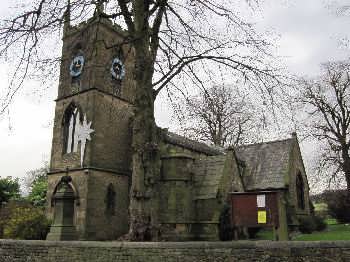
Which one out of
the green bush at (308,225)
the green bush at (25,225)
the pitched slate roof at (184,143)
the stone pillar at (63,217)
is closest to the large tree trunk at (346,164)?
the green bush at (308,225)

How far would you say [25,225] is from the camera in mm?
17016

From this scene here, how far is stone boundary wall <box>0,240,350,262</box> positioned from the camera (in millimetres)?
7938

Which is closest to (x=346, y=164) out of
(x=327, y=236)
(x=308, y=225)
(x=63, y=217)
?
(x=308, y=225)

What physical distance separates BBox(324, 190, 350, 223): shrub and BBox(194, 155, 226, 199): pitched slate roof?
13.8m

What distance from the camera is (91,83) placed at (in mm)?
24922

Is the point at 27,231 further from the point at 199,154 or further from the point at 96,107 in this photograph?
the point at 199,154

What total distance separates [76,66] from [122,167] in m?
7.99

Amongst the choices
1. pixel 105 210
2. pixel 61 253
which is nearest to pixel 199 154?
pixel 105 210

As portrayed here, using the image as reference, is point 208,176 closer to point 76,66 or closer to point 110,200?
point 110,200

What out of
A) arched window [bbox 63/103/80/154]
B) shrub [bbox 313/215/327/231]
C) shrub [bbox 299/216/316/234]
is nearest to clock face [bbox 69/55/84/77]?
arched window [bbox 63/103/80/154]

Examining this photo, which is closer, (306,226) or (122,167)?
(306,226)

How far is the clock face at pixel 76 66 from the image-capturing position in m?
26.2

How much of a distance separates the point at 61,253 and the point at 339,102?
27279 millimetres

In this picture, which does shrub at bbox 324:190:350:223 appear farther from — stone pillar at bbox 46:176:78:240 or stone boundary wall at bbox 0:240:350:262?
stone boundary wall at bbox 0:240:350:262
